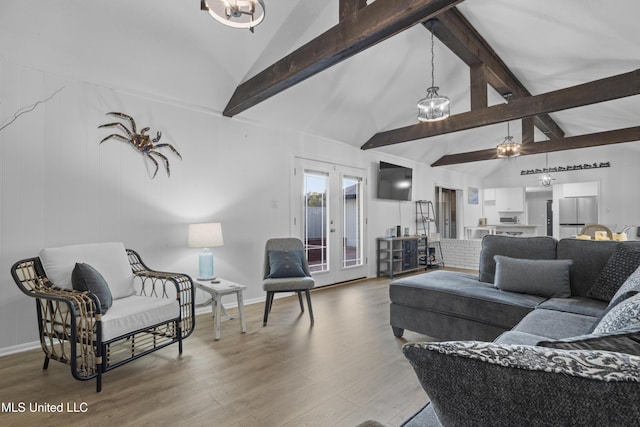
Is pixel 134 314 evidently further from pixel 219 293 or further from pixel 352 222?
pixel 352 222

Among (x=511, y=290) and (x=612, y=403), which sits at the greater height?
(x=612, y=403)

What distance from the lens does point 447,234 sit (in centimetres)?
889

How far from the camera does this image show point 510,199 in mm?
9297

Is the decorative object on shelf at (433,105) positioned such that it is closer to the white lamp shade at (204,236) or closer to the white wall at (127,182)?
the white wall at (127,182)

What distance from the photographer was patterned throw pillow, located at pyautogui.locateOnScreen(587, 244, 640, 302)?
2.24 m

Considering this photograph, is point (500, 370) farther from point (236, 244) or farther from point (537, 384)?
point (236, 244)

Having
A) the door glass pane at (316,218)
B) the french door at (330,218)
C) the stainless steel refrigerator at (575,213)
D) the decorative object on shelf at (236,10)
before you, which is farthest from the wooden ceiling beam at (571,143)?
the decorative object on shelf at (236,10)

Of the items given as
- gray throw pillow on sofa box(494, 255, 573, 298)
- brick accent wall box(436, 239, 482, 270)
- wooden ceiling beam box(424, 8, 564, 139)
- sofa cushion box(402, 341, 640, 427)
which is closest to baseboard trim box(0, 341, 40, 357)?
sofa cushion box(402, 341, 640, 427)

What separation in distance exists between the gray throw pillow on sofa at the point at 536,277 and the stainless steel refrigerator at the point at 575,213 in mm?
7057

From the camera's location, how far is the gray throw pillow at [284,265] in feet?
11.8

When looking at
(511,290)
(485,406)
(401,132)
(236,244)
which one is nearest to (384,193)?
(401,132)

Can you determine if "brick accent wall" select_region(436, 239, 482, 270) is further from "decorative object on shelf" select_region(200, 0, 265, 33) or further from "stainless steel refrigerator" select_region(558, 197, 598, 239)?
"decorative object on shelf" select_region(200, 0, 265, 33)

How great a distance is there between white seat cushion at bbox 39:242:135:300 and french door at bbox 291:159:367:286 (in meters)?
2.47

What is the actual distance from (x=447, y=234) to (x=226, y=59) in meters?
7.38
